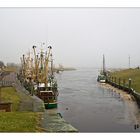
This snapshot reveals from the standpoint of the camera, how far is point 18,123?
1239 cm

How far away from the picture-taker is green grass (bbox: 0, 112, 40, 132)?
11.5 meters

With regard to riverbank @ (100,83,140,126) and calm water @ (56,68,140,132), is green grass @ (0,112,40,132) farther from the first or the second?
riverbank @ (100,83,140,126)

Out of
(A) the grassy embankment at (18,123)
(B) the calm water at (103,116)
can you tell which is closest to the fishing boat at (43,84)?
(B) the calm water at (103,116)


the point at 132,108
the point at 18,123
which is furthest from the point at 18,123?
the point at 132,108

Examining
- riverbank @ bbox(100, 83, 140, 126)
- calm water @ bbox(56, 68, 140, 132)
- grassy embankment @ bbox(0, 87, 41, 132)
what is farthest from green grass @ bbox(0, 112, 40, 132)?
riverbank @ bbox(100, 83, 140, 126)

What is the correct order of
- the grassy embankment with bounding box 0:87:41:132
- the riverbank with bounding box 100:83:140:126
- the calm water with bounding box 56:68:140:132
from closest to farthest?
1. the grassy embankment with bounding box 0:87:41:132
2. the calm water with bounding box 56:68:140:132
3. the riverbank with bounding box 100:83:140:126

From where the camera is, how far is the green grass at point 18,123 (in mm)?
11484

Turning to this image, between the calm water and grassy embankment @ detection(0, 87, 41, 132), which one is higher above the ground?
grassy embankment @ detection(0, 87, 41, 132)

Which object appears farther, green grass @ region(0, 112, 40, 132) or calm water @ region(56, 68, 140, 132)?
calm water @ region(56, 68, 140, 132)

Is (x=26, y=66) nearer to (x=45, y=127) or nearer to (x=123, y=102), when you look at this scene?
(x=123, y=102)

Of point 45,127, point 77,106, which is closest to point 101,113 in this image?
point 77,106

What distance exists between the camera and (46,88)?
28.1m
